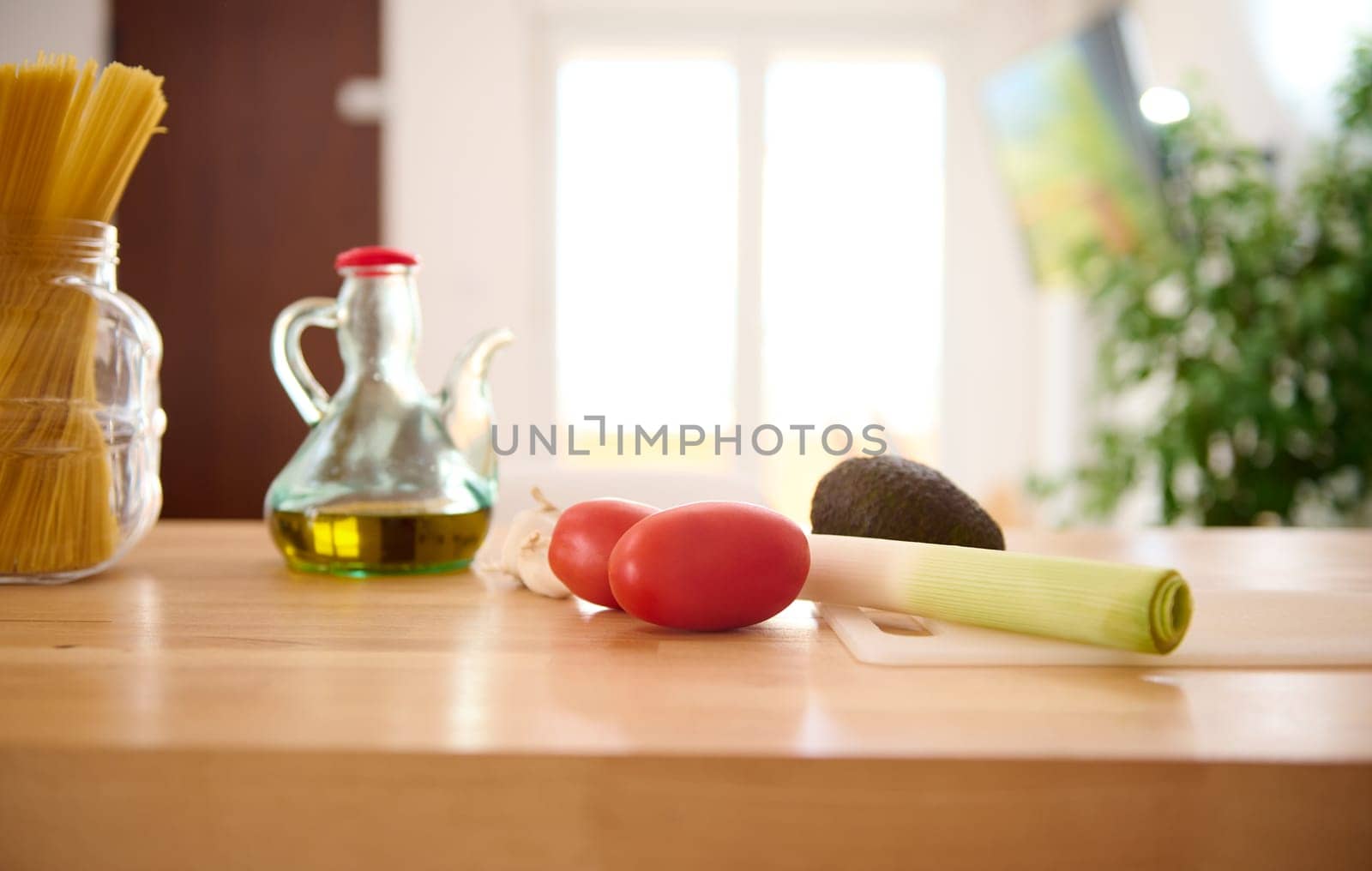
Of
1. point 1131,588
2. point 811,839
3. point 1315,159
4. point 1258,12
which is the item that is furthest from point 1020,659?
point 1258,12

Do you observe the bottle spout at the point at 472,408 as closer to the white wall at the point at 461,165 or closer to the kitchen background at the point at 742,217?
the kitchen background at the point at 742,217

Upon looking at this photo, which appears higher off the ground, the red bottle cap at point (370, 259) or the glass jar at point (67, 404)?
the red bottle cap at point (370, 259)

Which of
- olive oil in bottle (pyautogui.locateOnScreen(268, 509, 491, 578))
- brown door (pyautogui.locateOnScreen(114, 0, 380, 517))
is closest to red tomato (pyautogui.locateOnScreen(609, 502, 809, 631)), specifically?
olive oil in bottle (pyautogui.locateOnScreen(268, 509, 491, 578))

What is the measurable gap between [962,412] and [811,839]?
4091 mm

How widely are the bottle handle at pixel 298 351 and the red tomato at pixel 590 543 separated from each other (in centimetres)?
25

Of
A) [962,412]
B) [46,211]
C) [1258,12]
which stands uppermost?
[1258,12]

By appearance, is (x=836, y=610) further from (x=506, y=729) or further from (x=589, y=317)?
(x=589, y=317)

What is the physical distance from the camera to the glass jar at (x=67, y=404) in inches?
27.5

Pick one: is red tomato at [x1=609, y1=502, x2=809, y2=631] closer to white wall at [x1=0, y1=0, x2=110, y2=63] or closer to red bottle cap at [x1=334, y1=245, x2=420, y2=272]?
red bottle cap at [x1=334, y1=245, x2=420, y2=272]

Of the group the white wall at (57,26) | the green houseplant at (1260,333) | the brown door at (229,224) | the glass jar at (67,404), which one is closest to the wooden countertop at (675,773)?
the glass jar at (67,404)

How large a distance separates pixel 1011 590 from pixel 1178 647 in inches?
3.4

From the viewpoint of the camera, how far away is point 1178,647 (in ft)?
1.76

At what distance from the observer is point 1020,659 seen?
1.71 ft

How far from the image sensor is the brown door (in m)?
3.32
